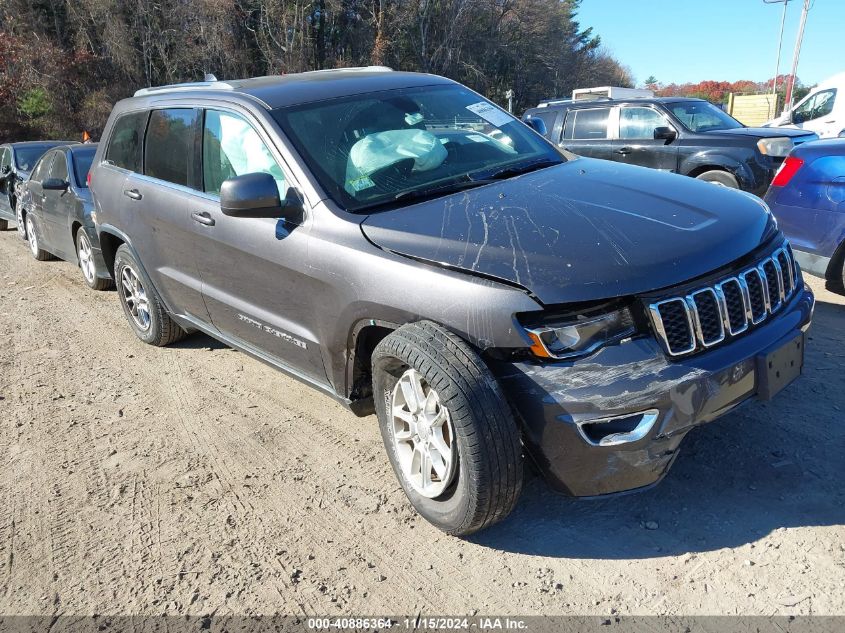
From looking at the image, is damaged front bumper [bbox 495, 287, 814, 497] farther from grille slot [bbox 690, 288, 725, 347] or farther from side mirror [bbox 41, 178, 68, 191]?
side mirror [bbox 41, 178, 68, 191]

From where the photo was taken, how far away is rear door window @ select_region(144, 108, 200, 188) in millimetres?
4145

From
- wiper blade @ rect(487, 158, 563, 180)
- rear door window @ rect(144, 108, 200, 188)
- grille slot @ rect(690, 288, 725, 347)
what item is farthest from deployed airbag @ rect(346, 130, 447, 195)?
grille slot @ rect(690, 288, 725, 347)

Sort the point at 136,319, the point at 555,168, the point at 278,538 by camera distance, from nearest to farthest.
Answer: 1. the point at 278,538
2. the point at 555,168
3. the point at 136,319

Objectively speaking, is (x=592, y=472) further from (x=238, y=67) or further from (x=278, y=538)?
(x=238, y=67)

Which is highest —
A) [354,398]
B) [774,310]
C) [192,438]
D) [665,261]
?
[665,261]

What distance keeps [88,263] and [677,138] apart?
25.0ft

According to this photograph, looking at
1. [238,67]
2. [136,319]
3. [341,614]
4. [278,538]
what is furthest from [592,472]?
[238,67]

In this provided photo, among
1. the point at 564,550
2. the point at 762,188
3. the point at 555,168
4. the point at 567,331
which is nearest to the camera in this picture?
the point at 567,331

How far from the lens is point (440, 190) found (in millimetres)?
3289

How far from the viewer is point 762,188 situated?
845 cm

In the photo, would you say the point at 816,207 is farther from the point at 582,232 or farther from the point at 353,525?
the point at 353,525

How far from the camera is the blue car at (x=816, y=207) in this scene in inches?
198

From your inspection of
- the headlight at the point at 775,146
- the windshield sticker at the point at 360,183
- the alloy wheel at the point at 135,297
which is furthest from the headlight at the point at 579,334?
the headlight at the point at 775,146

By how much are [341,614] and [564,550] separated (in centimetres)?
91
